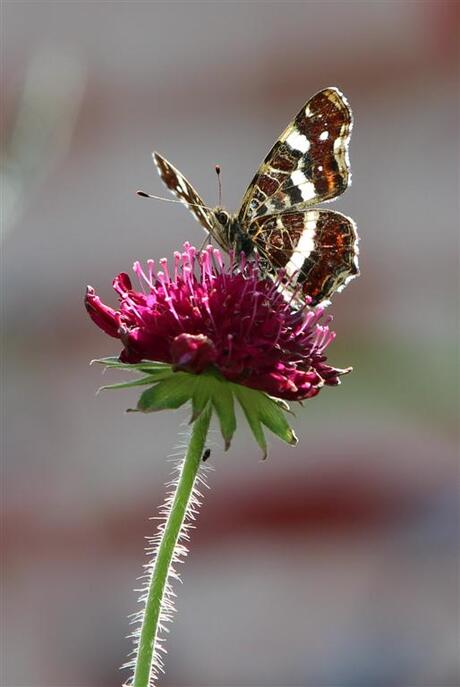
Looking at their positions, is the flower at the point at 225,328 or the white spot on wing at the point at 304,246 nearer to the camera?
the flower at the point at 225,328

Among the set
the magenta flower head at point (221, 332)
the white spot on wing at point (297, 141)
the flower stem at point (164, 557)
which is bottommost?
the flower stem at point (164, 557)

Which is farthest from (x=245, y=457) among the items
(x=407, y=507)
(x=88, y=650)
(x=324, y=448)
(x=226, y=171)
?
(x=226, y=171)

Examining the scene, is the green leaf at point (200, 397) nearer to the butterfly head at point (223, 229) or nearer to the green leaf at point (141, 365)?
the green leaf at point (141, 365)

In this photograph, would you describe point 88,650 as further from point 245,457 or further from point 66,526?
point 245,457

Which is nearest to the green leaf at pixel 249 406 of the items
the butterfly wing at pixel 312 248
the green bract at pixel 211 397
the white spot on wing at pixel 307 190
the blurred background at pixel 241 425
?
the green bract at pixel 211 397

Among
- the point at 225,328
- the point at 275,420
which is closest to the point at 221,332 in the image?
the point at 225,328

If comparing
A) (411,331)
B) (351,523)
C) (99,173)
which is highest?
(99,173)

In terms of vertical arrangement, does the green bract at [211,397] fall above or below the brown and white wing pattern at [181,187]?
below

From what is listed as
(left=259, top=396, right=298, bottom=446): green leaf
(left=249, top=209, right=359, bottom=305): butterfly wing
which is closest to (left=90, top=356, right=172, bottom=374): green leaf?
(left=259, top=396, right=298, bottom=446): green leaf
